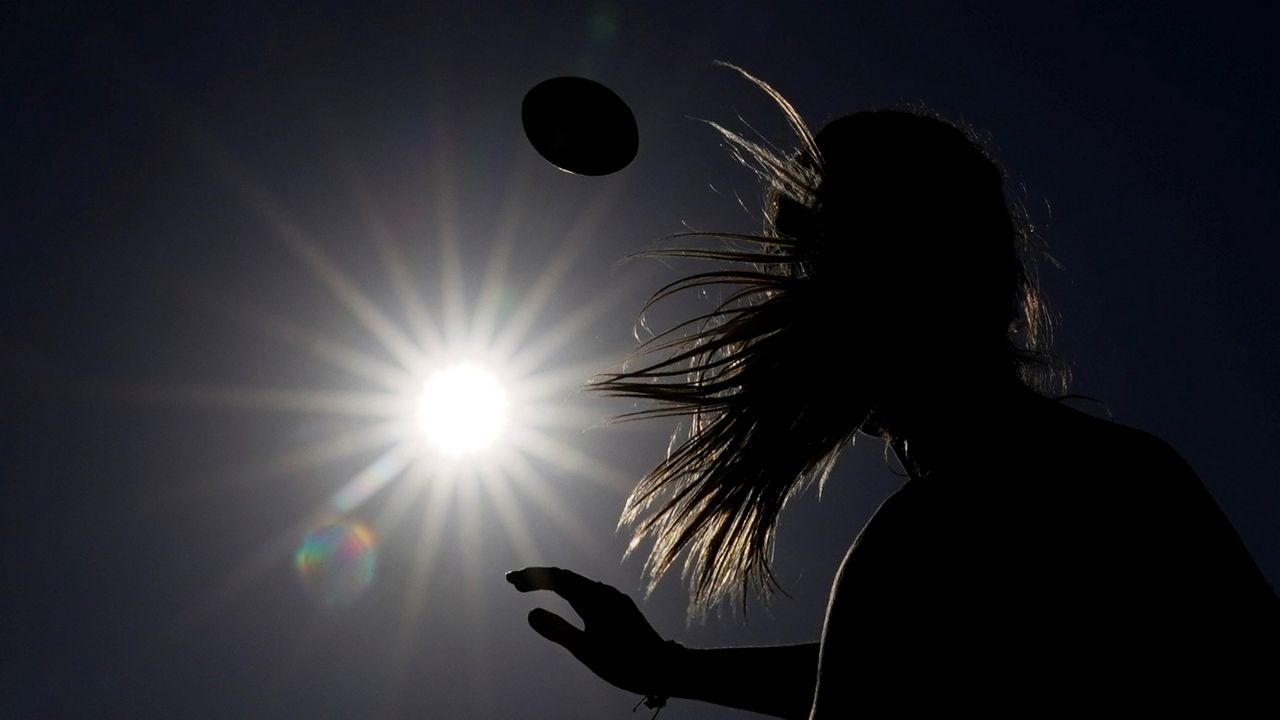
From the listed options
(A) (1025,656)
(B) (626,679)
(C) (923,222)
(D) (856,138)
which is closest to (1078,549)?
(A) (1025,656)

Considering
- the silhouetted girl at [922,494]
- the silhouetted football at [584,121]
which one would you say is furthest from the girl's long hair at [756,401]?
the silhouetted football at [584,121]

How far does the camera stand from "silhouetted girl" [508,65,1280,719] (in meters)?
1.48

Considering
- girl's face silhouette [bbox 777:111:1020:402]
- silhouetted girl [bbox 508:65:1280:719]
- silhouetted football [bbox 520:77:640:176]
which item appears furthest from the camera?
silhouetted football [bbox 520:77:640:176]

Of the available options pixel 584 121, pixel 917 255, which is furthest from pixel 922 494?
pixel 584 121

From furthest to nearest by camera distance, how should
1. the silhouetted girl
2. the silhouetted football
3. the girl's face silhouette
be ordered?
the silhouetted football < the girl's face silhouette < the silhouetted girl

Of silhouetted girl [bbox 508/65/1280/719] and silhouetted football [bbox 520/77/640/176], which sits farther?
silhouetted football [bbox 520/77/640/176]

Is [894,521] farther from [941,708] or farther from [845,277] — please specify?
[845,277]

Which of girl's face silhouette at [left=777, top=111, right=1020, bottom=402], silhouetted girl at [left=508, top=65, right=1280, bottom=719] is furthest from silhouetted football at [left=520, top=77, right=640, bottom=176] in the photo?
girl's face silhouette at [left=777, top=111, right=1020, bottom=402]

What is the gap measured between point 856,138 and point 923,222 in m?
0.49

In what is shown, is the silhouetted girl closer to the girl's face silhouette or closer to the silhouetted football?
the girl's face silhouette

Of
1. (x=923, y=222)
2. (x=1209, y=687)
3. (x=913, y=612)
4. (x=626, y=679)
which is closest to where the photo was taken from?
(x=1209, y=687)

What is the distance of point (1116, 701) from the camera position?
145 centimetres

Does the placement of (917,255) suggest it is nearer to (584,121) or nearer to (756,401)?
(756,401)

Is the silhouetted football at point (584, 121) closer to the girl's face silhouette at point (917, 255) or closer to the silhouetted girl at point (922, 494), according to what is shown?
the silhouetted girl at point (922, 494)
